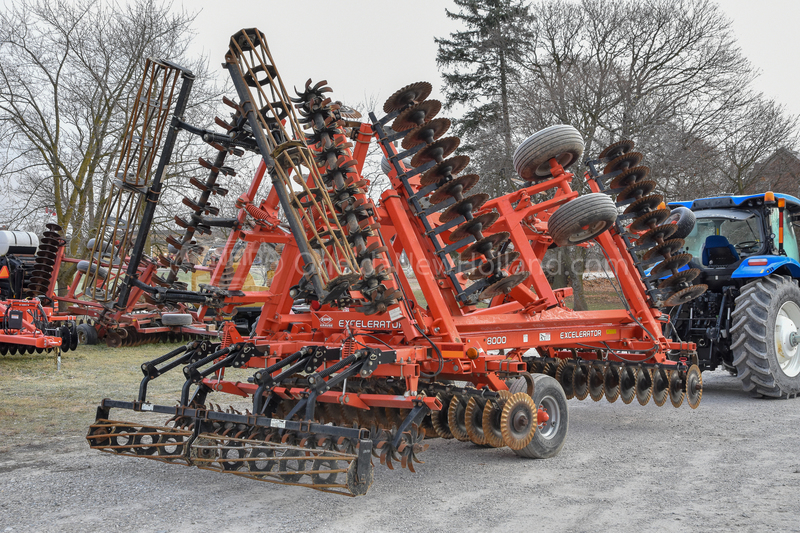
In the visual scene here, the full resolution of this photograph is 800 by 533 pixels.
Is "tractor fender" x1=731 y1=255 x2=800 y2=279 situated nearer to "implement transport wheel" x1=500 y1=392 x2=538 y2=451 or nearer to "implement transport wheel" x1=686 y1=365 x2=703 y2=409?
"implement transport wheel" x1=686 y1=365 x2=703 y2=409

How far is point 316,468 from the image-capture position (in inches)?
152

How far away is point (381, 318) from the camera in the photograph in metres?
5.24

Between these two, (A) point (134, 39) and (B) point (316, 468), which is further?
(A) point (134, 39)

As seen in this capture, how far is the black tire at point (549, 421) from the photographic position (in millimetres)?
5066

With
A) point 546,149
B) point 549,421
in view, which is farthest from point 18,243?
point 549,421

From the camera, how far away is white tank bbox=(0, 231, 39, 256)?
1275 cm

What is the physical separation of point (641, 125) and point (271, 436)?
17050 millimetres

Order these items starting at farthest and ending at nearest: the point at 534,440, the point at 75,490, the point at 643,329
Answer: the point at 643,329, the point at 534,440, the point at 75,490

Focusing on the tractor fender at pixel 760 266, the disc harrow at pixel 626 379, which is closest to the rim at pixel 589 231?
the disc harrow at pixel 626 379

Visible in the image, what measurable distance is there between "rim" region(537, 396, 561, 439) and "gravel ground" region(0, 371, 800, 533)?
219 millimetres

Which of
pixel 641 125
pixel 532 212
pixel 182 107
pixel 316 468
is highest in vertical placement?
pixel 641 125

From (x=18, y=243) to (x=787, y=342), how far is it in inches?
513

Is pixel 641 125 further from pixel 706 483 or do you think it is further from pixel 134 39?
pixel 706 483

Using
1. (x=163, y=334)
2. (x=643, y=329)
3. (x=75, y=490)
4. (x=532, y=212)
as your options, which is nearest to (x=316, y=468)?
(x=75, y=490)
